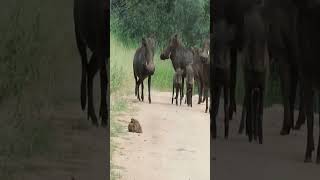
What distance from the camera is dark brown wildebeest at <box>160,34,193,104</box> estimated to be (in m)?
3.01

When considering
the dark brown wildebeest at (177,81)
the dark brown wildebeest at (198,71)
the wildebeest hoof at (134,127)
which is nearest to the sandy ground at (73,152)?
the wildebeest hoof at (134,127)

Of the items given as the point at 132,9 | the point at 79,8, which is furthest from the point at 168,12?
the point at 79,8

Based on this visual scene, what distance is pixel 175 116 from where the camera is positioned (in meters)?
3.03

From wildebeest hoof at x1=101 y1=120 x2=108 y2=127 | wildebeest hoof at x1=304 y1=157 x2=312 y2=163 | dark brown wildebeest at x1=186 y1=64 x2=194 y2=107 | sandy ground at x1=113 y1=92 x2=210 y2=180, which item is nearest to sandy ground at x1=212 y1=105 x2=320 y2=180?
wildebeest hoof at x1=304 y1=157 x2=312 y2=163

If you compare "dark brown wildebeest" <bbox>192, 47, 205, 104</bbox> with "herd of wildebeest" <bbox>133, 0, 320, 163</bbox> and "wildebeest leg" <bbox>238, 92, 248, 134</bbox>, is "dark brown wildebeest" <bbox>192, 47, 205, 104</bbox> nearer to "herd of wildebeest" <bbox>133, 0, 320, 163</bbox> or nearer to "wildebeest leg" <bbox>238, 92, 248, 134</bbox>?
"herd of wildebeest" <bbox>133, 0, 320, 163</bbox>

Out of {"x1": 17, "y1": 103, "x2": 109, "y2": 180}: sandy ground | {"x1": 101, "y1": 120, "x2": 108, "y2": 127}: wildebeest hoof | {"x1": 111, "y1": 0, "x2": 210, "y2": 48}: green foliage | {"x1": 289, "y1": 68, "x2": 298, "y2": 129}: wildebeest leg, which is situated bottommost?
{"x1": 17, "y1": 103, "x2": 109, "y2": 180}: sandy ground

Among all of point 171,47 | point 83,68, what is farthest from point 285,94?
point 83,68

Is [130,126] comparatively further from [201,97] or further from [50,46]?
[50,46]

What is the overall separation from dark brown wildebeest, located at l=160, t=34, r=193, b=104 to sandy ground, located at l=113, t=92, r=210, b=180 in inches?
5.7

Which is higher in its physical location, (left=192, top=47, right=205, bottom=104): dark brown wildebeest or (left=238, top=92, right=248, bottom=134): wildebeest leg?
(left=192, top=47, right=205, bottom=104): dark brown wildebeest

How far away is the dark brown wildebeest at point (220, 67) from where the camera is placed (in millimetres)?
2854

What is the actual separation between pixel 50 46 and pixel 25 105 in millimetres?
362

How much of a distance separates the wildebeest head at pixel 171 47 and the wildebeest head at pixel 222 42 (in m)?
0.25

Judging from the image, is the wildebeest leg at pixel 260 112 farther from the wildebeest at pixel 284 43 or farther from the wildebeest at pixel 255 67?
the wildebeest at pixel 284 43
